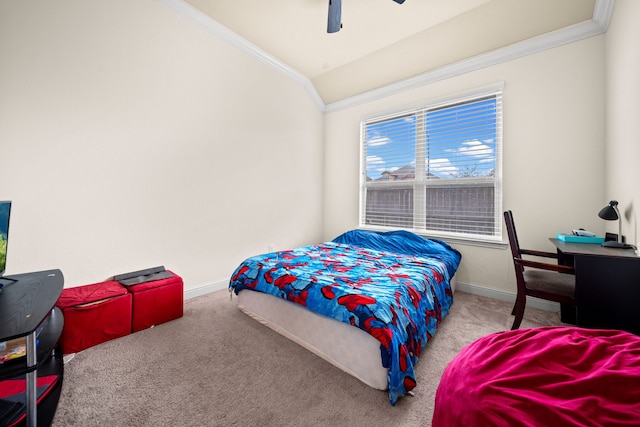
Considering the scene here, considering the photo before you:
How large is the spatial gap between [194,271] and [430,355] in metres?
2.51

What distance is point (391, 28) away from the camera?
2.96m

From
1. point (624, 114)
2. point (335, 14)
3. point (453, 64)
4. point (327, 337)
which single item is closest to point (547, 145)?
point (624, 114)

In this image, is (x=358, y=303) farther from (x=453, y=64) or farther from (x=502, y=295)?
(x=453, y=64)

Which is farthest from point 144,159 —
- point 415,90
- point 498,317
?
point 498,317

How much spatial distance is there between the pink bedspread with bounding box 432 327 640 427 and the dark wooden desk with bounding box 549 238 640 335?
815 mm

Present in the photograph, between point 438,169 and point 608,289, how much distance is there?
2088 millimetres

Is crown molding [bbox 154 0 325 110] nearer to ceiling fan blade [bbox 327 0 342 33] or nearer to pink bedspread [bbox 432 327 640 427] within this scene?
ceiling fan blade [bbox 327 0 342 33]

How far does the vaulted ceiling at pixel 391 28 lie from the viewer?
8.36 feet

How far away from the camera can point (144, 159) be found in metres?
2.48

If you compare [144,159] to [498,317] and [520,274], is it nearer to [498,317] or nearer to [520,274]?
[520,274]

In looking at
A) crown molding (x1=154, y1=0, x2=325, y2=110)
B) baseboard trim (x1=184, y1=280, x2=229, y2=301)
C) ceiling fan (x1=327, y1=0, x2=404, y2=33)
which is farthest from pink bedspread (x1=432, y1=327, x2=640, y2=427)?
crown molding (x1=154, y1=0, x2=325, y2=110)

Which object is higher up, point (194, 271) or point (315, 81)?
point (315, 81)

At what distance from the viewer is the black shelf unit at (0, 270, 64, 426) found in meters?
0.96

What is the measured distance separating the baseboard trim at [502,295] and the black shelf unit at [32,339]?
3628 millimetres
